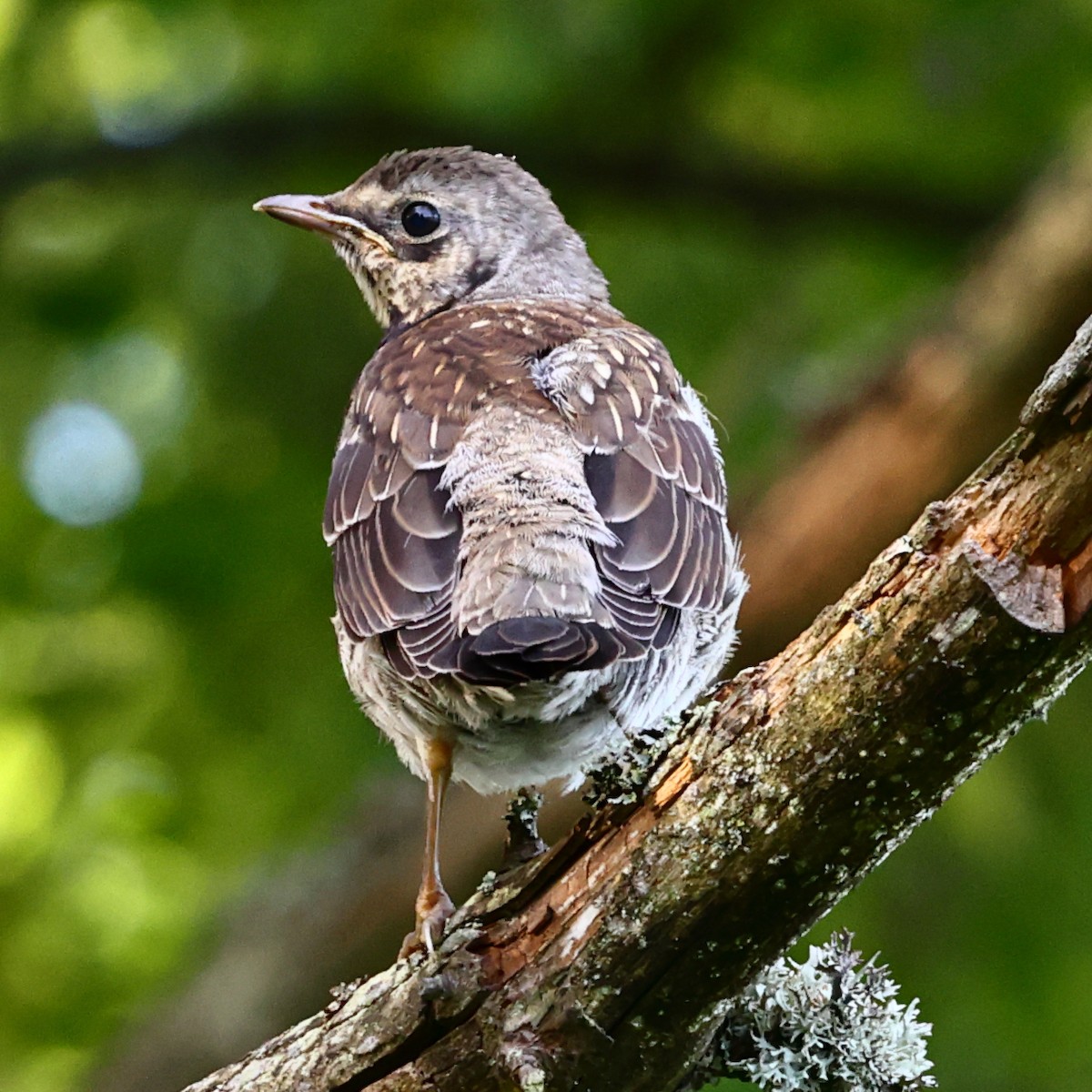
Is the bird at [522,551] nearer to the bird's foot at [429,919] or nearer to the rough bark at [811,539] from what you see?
the bird's foot at [429,919]

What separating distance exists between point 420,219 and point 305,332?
156 centimetres

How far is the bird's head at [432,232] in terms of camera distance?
6.34 meters

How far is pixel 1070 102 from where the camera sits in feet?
24.3

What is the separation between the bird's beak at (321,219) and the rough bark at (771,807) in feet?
11.4

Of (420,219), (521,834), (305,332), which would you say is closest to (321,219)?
(420,219)

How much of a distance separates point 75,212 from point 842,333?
369cm

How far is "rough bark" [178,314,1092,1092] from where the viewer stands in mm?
2846

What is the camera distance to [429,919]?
4086 mm

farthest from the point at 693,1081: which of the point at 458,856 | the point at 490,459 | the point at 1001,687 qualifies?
the point at 458,856

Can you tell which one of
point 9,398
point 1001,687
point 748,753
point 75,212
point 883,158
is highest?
point 75,212

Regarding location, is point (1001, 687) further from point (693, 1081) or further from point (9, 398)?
point (9, 398)

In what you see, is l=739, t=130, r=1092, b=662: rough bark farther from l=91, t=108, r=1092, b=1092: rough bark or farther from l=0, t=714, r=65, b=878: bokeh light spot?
l=0, t=714, r=65, b=878: bokeh light spot

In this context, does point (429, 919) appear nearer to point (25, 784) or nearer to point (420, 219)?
point (420, 219)

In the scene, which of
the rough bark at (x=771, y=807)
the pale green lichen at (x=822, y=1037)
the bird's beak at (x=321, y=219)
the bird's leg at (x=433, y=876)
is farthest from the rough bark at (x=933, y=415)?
the rough bark at (x=771, y=807)
